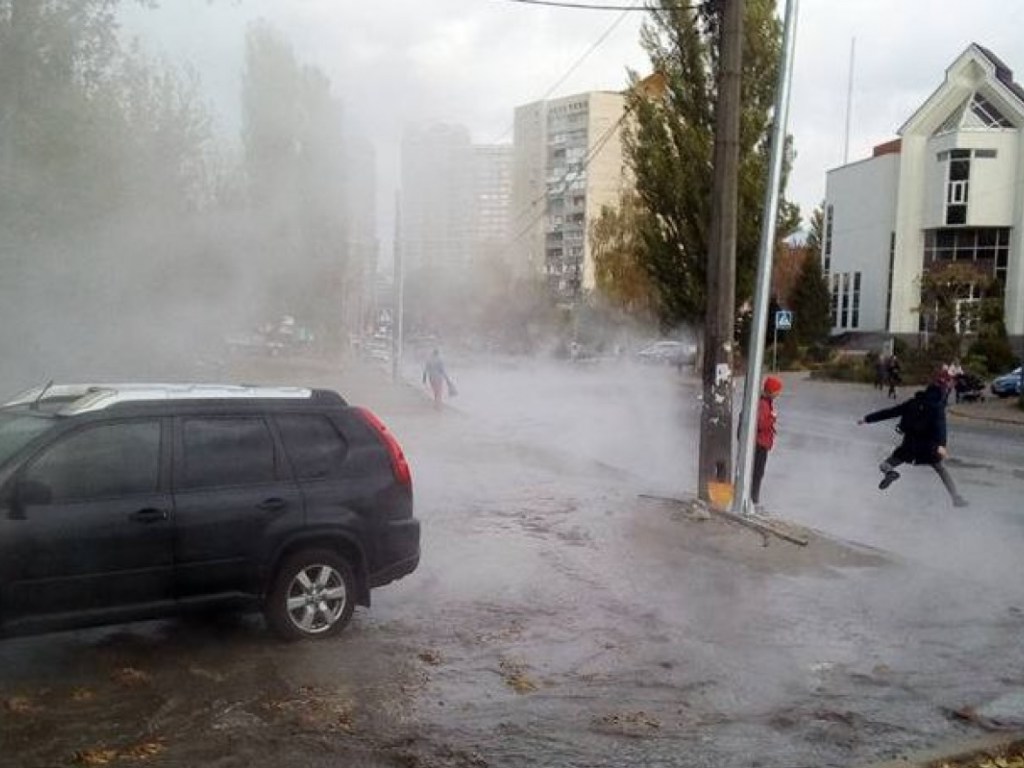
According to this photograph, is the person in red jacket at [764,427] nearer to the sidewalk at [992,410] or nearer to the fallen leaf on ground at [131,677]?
the fallen leaf on ground at [131,677]

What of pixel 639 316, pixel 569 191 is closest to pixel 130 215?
pixel 569 191

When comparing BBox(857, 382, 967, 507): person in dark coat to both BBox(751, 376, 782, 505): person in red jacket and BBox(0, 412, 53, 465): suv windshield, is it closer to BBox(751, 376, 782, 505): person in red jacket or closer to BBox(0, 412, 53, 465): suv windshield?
BBox(751, 376, 782, 505): person in red jacket

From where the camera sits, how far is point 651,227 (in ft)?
37.0

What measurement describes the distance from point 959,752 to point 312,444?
275 centimetres

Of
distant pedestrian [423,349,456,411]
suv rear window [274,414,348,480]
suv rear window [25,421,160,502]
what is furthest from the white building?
suv rear window [25,421,160,502]

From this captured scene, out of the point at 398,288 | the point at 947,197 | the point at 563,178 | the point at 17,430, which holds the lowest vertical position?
the point at 17,430

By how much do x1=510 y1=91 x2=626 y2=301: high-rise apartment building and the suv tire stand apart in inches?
106

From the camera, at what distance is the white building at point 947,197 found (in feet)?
117

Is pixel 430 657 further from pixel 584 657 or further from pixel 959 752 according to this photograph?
pixel 959 752

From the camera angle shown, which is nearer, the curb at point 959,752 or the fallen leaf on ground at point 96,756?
the fallen leaf on ground at point 96,756

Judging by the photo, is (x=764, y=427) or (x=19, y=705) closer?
(x=19, y=705)

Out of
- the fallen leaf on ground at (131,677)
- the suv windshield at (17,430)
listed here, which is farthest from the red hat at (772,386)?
the suv windshield at (17,430)

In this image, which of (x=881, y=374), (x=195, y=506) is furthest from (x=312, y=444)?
(x=881, y=374)

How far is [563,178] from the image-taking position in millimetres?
7402
